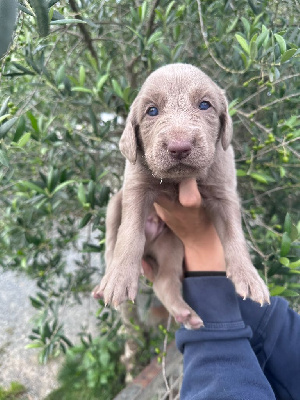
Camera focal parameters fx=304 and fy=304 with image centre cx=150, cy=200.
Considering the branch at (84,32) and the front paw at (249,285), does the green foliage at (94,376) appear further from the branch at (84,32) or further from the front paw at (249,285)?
the branch at (84,32)

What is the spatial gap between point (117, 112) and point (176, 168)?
1089mm

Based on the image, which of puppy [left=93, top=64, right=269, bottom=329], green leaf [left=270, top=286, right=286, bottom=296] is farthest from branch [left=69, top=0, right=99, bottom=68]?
green leaf [left=270, top=286, right=286, bottom=296]

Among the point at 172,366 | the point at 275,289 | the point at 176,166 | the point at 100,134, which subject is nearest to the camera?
the point at 176,166

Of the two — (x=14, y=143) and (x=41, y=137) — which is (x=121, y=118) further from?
(x=14, y=143)

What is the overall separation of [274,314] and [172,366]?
5.03ft

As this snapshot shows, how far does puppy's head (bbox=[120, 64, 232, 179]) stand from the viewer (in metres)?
1.30

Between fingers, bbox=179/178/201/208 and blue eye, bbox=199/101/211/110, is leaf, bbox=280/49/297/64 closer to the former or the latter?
blue eye, bbox=199/101/211/110

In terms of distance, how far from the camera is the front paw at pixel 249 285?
140 centimetres

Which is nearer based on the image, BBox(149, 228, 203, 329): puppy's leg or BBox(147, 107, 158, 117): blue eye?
BBox(147, 107, 158, 117): blue eye

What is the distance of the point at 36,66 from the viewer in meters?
1.74

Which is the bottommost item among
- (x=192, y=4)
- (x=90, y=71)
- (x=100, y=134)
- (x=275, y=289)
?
(x=275, y=289)

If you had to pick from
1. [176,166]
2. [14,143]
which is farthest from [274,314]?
[14,143]

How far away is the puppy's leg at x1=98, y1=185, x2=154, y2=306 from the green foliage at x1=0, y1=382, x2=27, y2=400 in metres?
2.26

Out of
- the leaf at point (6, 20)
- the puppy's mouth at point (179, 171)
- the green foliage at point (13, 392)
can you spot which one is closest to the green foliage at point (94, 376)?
the green foliage at point (13, 392)
